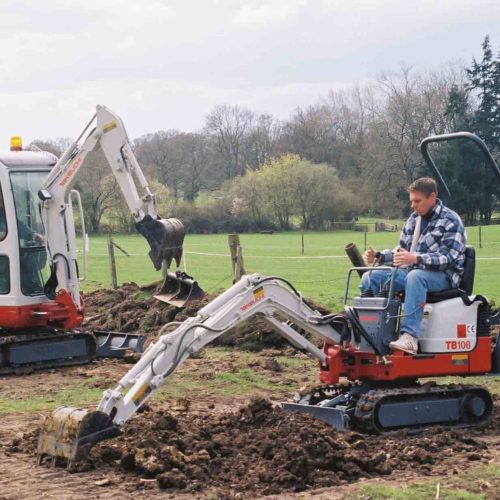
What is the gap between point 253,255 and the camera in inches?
1660

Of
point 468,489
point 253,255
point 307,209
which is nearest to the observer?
point 468,489

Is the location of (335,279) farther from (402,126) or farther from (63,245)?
(402,126)

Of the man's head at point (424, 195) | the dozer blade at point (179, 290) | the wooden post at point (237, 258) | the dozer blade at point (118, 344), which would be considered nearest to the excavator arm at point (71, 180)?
the dozer blade at point (118, 344)

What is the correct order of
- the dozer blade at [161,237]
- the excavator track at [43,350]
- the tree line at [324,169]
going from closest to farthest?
the dozer blade at [161,237], the excavator track at [43,350], the tree line at [324,169]

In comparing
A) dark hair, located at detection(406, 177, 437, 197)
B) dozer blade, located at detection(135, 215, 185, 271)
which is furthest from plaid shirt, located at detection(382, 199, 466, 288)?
dozer blade, located at detection(135, 215, 185, 271)

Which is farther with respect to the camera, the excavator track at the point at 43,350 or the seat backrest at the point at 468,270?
the excavator track at the point at 43,350

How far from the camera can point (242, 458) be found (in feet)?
27.5

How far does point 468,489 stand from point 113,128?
893cm

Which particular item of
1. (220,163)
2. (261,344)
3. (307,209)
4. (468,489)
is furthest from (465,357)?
(220,163)

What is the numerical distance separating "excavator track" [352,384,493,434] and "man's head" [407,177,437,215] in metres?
1.76

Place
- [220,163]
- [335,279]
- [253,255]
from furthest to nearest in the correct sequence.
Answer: [220,163] < [253,255] < [335,279]

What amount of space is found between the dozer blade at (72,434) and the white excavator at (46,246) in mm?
5944

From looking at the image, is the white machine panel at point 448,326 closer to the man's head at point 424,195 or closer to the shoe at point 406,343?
the shoe at point 406,343

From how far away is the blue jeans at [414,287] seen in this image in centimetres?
952
